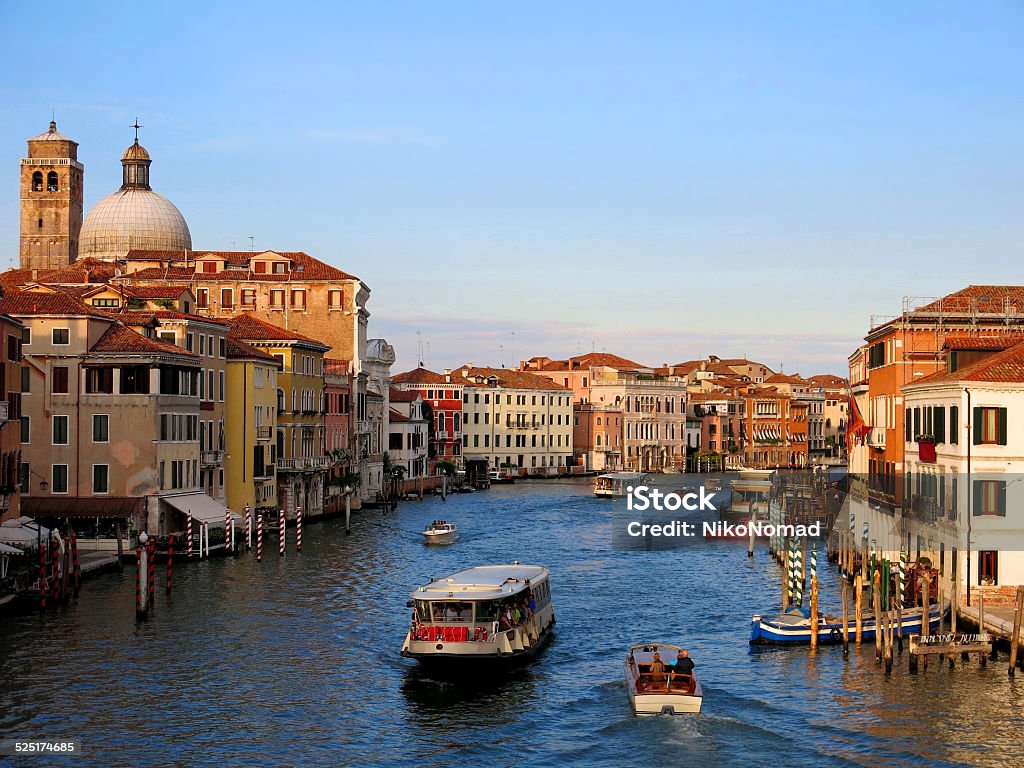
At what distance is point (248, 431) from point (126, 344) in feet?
29.1

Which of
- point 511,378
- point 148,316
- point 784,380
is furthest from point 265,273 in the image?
point 784,380

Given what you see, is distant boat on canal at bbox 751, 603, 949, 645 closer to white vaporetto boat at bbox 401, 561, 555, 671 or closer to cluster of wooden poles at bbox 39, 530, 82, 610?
white vaporetto boat at bbox 401, 561, 555, 671

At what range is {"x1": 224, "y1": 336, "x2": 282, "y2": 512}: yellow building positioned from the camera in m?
46.5

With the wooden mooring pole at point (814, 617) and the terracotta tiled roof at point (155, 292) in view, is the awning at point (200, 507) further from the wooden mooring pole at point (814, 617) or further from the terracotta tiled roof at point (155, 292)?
the wooden mooring pole at point (814, 617)

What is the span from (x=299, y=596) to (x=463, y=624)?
9.47m

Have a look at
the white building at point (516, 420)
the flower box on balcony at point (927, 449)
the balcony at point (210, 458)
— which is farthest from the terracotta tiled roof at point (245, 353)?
the white building at point (516, 420)

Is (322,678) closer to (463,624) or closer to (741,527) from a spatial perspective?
(463,624)

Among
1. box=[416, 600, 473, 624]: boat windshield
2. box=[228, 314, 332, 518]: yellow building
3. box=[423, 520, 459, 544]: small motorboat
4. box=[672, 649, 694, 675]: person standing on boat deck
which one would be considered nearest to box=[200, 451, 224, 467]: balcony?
box=[228, 314, 332, 518]: yellow building

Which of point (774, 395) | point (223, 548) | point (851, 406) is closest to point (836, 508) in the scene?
point (851, 406)

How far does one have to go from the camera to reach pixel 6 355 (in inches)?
1209

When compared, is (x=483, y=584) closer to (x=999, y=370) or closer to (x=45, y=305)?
(x=999, y=370)

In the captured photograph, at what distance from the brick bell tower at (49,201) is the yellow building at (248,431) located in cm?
4272

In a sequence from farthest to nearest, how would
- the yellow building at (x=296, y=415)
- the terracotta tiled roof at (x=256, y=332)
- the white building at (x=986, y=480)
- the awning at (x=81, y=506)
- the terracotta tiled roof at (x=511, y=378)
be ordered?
1. the terracotta tiled roof at (x=511, y=378)
2. the terracotta tiled roof at (x=256, y=332)
3. the yellow building at (x=296, y=415)
4. the awning at (x=81, y=506)
5. the white building at (x=986, y=480)

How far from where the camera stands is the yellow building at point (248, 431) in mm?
46531
